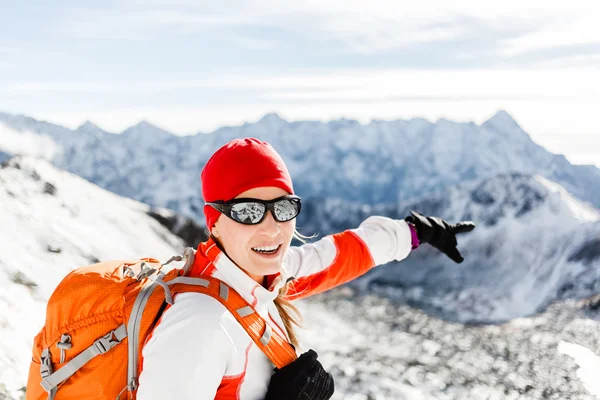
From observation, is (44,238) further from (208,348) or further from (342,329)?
(342,329)

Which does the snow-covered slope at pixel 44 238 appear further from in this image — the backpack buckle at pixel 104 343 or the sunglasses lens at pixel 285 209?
the sunglasses lens at pixel 285 209

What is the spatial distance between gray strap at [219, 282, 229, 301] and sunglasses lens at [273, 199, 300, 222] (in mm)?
513

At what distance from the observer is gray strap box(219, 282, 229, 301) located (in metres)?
2.68

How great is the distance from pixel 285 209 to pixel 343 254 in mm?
1721

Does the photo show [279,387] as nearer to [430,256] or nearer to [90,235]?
[90,235]

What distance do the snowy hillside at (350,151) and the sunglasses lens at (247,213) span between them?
564 ft

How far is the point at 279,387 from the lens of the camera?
9.05 feet

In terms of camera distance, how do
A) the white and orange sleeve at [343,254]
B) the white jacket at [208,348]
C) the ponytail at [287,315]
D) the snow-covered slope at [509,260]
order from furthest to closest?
the snow-covered slope at [509,260]
the white and orange sleeve at [343,254]
the ponytail at [287,315]
the white jacket at [208,348]

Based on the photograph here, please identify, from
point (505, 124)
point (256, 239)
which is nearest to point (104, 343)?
point (256, 239)

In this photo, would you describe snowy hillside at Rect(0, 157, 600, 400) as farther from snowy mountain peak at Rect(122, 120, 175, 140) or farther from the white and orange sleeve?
snowy mountain peak at Rect(122, 120, 175, 140)

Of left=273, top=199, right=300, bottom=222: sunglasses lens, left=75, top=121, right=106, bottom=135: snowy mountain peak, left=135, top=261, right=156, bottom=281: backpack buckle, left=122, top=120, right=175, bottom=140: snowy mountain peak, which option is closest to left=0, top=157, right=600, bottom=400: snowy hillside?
left=135, top=261, right=156, bottom=281: backpack buckle

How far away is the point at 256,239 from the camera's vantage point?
9.36 feet

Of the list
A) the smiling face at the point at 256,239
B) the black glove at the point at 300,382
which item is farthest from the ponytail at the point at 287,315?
the smiling face at the point at 256,239

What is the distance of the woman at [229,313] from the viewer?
7.61 ft
